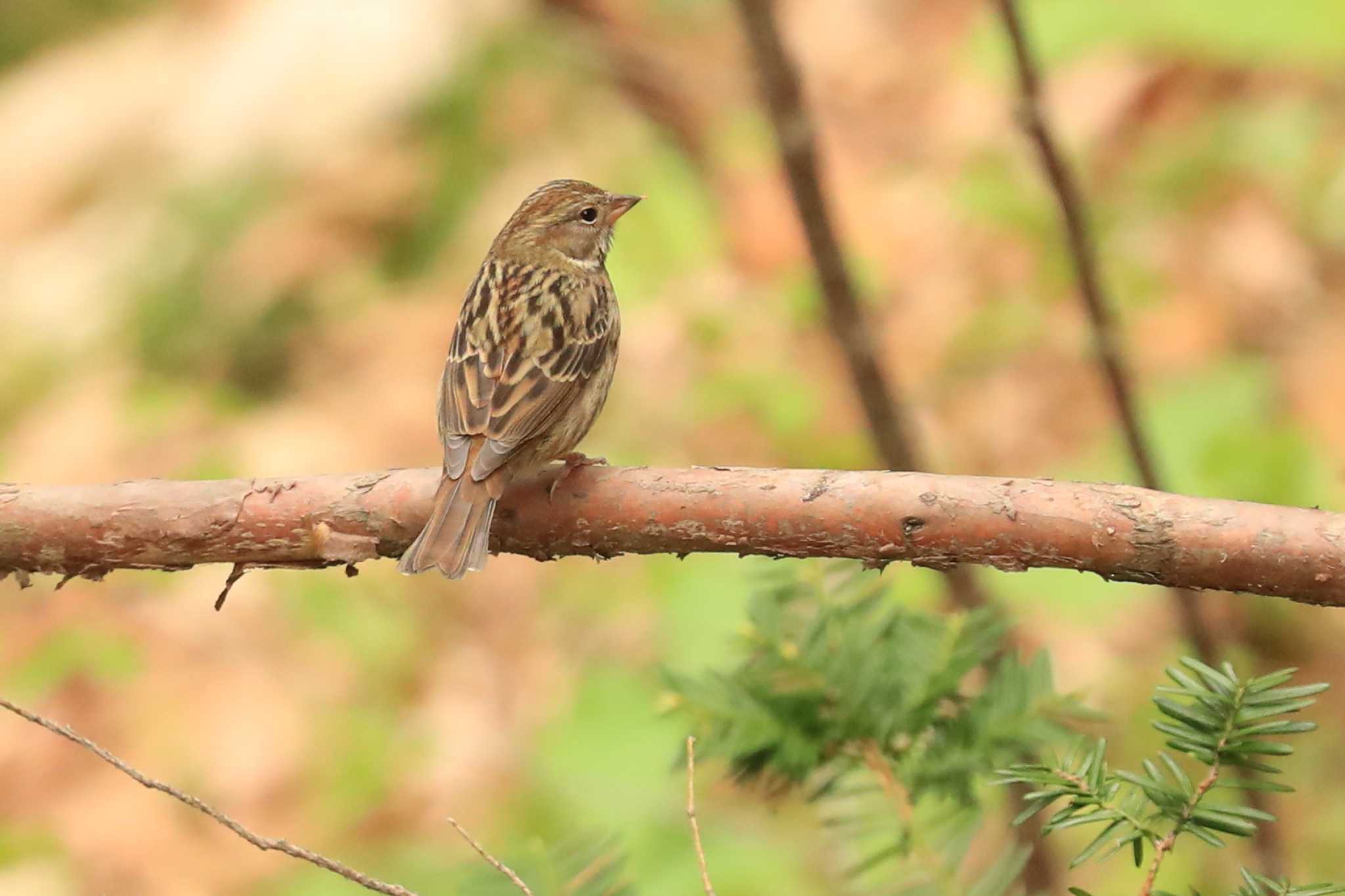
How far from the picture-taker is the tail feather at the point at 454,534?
107 inches

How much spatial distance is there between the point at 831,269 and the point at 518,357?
0.84 meters

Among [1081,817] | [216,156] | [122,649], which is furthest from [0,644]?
[1081,817]

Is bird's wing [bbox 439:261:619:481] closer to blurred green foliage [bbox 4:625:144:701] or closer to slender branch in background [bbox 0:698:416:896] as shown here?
slender branch in background [bbox 0:698:416:896]

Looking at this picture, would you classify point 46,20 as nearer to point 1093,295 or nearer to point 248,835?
point 1093,295

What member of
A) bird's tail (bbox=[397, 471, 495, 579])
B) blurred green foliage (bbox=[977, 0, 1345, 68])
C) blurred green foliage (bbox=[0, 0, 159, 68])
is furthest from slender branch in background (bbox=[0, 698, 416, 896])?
blurred green foliage (bbox=[0, 0, 159, 68])

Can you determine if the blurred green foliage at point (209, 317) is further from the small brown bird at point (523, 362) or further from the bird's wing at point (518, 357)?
the bird's wing at point (518, 357)

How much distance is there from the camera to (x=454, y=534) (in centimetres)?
282

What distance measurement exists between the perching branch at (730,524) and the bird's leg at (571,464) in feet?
0.13

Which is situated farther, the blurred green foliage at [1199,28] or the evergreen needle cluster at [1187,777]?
the blurred green foliage at [1199,28]

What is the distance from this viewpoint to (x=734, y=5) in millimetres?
3693

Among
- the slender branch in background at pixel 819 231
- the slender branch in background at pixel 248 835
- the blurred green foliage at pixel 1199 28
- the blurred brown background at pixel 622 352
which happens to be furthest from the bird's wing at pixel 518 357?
the blurred green foliage at pixel 1199 28

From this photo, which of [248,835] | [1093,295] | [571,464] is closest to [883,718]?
[571,464]

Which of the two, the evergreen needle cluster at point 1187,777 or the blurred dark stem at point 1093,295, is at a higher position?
the blurred dark stem at point 1093,295

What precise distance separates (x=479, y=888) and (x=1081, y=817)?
96 cm
